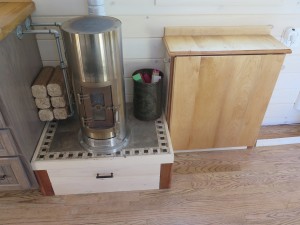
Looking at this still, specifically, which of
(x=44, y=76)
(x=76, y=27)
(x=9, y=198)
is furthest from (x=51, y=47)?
(x=9, y=198)

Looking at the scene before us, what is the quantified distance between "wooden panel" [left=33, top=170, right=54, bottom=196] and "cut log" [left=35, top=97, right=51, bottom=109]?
0.99ft

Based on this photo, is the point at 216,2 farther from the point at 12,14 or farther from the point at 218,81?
the point at 12,14

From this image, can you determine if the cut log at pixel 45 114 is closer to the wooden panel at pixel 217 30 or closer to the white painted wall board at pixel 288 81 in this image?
the wooden panel at pixel 217 30

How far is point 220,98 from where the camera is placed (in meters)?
1.25

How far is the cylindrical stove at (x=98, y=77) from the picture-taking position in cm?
89

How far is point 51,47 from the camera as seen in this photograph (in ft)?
4.22

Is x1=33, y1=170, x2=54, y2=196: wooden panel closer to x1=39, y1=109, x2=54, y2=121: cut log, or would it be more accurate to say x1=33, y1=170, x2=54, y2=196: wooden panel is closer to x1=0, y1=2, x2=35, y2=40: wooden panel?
x1=39, y1=109, x2=54, y2=121: cut log

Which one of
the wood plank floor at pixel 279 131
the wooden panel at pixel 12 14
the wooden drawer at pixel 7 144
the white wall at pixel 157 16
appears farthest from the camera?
the wood plank floor at pixel 279 131

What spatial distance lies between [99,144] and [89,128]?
0.10 meters

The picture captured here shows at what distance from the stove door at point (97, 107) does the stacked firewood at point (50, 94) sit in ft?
0.54

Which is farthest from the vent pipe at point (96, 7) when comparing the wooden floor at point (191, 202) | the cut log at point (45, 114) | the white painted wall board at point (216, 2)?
the wooden floor at point (191, 202)

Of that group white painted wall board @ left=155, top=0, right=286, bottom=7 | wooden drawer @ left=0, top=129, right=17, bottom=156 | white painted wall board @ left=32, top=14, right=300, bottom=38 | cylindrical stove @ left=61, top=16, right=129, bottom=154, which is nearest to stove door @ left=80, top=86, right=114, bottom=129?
cylindrical stove @ left=61, top=16, right=129, bottom=154

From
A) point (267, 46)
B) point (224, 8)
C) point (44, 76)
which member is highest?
point (224, 8)

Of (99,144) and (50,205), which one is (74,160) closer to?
(99,144)
